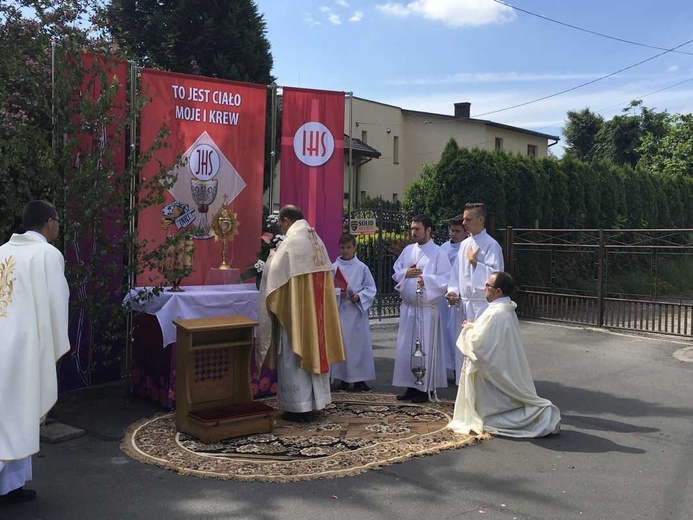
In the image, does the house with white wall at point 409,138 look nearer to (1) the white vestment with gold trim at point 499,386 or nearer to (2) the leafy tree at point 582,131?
(2) the leafy tree at point 582,131

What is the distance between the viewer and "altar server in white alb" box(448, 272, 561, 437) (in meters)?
5.86

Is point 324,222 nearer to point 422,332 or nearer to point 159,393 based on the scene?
point 422,332

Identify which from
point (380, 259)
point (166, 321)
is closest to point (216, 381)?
point (166, 321)

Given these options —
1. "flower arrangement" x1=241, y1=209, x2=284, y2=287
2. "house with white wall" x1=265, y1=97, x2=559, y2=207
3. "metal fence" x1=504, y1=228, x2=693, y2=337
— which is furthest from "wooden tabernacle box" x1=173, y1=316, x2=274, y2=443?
"house with white wall" x1=265, y1=97, x2=559, y2=207

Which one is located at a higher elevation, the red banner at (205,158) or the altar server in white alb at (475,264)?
the red banner at (205,158)

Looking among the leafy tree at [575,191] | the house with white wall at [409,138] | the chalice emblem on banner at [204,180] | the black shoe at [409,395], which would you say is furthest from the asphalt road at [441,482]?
the house with white wall at [409,138]

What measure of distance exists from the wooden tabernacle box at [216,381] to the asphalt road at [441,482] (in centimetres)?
67

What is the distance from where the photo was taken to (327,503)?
14.3ft

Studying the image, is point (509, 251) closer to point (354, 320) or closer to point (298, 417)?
point (354, 320)

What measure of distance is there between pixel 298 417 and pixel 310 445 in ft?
2.63

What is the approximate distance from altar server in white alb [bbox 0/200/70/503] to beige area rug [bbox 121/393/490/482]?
1.17 meters

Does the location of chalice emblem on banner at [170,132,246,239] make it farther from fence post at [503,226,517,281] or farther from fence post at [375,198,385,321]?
fence post at [503,226,517,281]

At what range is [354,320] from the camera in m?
7.97

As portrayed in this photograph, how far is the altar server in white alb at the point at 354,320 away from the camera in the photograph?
25.5 ft
